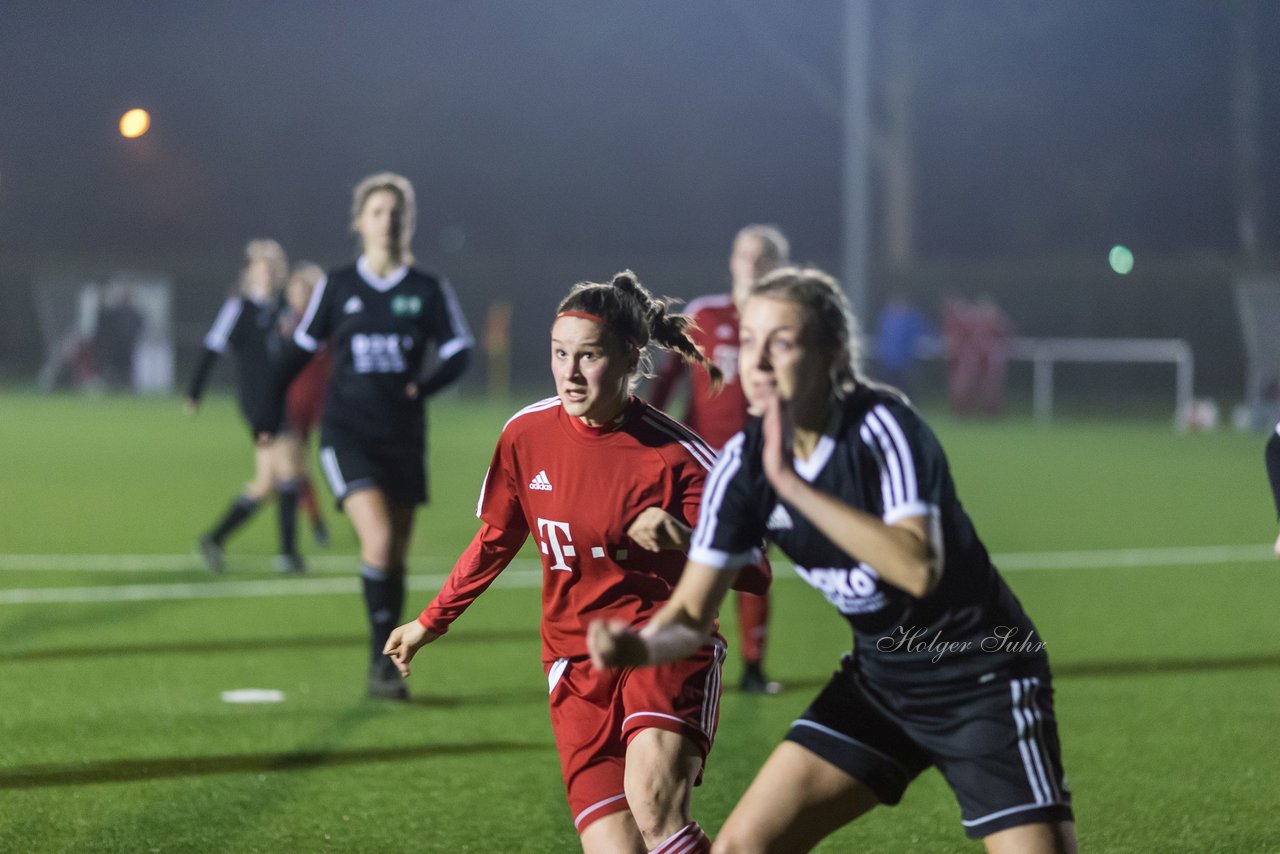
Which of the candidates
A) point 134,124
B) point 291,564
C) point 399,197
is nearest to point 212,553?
point 291,564

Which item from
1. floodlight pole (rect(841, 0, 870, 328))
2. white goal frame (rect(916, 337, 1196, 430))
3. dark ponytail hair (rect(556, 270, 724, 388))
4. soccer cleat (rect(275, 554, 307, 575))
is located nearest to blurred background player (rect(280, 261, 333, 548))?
soccer cleat (rect(275, 554, 307, 575))

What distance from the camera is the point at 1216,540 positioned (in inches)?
532

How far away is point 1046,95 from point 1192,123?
3.73 metres

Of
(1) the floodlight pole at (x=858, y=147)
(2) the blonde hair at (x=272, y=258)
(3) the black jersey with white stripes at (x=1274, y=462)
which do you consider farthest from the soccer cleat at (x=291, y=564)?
(1) the floodlight pole at (x=858, y=147)

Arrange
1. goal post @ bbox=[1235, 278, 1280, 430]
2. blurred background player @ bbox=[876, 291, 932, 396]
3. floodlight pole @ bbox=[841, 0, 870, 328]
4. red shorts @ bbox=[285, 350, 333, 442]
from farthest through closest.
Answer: blurred background player @ bbox=[876, 291, 932, 396] → goal post @ bbox=[1235, 278, 1280, 430] → floodlight pole @ bbox=[841, 0, 870, 328] → red shorts @ bbox=[285, 350, 333, 442]

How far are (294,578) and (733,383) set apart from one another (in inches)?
180

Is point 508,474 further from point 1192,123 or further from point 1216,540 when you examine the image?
point 1192,123

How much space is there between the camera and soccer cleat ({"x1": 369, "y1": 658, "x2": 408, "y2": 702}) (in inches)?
302

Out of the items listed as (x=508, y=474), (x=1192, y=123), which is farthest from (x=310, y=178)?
(x=508, y=474)

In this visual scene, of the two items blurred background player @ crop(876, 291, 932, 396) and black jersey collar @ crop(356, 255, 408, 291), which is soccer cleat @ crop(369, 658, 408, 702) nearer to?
black jersey collar @ crop(356, 255, 408, 291)

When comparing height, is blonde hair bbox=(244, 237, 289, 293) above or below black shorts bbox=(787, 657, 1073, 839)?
above

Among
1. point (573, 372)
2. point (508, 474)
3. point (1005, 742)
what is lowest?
point (1005, 742)

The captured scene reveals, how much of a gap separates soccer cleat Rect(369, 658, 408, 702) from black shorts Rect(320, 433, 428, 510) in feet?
2.41

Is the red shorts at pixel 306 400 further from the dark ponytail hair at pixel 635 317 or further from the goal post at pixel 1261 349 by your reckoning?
the goal post at pixel 1261 349
